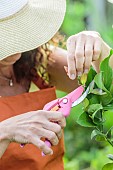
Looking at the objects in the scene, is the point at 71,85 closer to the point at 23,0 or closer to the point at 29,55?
the point at 29,55

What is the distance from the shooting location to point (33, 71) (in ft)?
8.96

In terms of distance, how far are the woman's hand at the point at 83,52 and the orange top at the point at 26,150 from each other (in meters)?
0.44

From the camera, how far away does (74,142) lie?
467 cm

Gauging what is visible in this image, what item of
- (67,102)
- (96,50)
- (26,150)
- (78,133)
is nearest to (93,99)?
(67,102)

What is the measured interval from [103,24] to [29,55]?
2694 millimetres

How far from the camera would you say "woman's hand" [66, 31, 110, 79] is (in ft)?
7.03

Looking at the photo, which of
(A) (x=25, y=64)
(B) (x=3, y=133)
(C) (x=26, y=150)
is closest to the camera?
(B) (x=3, y=133)

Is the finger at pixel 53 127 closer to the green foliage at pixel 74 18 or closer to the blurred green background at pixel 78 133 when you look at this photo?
the blurred green background at pixel 78 133

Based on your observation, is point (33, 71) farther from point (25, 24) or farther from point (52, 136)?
point (52, 136)

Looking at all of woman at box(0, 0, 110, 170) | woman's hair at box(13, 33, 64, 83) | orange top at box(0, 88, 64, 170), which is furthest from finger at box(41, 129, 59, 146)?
woman's hair at box(13, 33, 64, 83)

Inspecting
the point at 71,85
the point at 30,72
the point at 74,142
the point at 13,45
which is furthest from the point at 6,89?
the point at 74,142

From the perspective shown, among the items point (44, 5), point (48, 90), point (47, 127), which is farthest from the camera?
point (48, 90)

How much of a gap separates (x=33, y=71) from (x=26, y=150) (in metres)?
0.34

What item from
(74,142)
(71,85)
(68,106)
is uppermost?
(68,106)
